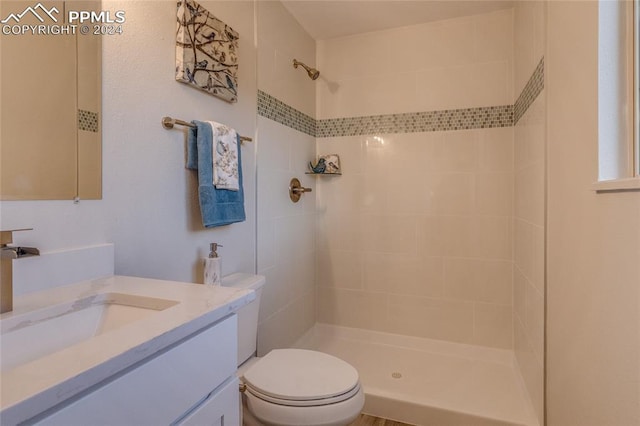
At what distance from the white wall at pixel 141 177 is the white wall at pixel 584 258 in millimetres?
1354

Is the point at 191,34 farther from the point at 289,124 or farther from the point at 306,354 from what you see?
the point at 306,354

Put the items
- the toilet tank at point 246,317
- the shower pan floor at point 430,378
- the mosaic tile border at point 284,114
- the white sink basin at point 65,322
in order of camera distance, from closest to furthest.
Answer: the white sink basin at point 65,322 → the toilet tank at point 246,317 → the shower pan floor at point 430,378 → the mosaic tile border at point 284,114

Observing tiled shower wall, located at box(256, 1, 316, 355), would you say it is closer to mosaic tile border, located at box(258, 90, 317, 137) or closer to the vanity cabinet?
mosaic tile border, located at box(258, 90, 317, 137)

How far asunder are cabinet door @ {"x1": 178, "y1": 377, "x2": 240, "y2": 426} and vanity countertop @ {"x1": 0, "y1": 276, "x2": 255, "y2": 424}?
174mm

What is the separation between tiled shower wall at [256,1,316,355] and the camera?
1867 millimetres

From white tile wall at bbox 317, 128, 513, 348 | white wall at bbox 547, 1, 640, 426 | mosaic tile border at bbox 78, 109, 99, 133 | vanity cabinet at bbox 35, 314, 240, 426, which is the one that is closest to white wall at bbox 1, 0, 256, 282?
mosaic tile border at bbox 78, 109, 99, 133

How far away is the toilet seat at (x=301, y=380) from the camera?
113 centimetres

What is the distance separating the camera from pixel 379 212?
2375mm

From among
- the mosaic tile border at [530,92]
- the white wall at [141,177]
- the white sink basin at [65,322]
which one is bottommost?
the white sink basin at [65,322]

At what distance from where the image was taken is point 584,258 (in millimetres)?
1018

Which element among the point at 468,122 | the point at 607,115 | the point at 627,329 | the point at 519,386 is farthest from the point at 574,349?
the point at 468,122

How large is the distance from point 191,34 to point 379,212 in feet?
5.15

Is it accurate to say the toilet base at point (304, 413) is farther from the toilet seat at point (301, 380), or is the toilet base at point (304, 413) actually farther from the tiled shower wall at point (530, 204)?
the tiled shower wall at point (530, 204)

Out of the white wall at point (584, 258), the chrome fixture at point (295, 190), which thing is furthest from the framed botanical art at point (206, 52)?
the white wall at point (584, 258)
